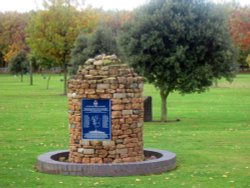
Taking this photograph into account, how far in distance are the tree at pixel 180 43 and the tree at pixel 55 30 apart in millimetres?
25736

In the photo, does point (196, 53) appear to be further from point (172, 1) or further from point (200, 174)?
point (200, 174)

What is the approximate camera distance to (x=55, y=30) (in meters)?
53.5

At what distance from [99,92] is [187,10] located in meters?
14.2

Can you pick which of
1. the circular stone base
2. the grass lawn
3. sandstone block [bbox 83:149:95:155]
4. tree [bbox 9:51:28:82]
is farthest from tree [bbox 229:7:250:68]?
the circular stone base

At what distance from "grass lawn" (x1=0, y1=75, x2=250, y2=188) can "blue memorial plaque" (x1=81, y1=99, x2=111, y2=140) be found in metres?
1.28

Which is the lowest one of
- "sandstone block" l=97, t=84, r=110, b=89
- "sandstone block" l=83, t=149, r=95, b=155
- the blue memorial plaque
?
"sandstone block" l=83, t=149, r=95, b=155

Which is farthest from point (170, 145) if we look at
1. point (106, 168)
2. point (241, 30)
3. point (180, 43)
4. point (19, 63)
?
point (19, 63)

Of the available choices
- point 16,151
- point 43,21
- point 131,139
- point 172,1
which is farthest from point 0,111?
point 43,21

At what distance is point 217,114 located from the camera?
102ft

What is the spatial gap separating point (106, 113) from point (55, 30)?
132ft

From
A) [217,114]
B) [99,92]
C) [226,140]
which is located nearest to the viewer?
[99,92]

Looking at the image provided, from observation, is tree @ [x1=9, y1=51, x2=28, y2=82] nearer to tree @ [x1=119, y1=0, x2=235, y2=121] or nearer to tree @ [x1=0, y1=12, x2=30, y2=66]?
tree @ [x1=0, y1=12, x2=30, y2=66]

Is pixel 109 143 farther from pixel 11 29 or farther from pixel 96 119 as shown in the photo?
pixel 11 29

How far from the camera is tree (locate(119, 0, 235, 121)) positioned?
27.1 meters
